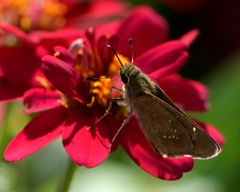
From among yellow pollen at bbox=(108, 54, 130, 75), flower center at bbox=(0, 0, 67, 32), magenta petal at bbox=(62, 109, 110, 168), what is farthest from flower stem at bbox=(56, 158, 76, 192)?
flower center at bbox=(0, 0, 67, 32)

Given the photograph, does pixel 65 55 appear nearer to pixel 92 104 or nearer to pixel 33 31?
pixel 92 104

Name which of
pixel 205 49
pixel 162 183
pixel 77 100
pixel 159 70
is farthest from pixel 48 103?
Result: pixel 205 49

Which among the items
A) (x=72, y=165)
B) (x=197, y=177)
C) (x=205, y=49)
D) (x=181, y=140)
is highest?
(x=181, y=140)

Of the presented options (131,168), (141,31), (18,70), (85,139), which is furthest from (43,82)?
(131,168)

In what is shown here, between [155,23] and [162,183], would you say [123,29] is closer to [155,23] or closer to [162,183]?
[155,23]

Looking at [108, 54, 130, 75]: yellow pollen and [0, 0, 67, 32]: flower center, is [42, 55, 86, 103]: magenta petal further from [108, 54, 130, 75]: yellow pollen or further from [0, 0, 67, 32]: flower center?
[0, 0, 67, 32]: flower center

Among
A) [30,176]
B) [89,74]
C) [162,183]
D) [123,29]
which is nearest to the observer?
[89,74]
